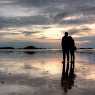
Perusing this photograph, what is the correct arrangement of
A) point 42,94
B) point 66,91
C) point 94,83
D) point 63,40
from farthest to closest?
point 63,40
point 94,83
point 66,91
point 42,94

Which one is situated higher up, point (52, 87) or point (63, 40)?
point (63, 40)

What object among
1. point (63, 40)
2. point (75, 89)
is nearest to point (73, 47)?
point (63, 40)

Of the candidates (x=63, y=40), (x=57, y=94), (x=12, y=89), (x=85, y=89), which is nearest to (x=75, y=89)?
(x=85, y=89)

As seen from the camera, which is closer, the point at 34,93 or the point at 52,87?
the point at 34,93

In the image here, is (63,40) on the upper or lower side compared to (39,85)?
upper

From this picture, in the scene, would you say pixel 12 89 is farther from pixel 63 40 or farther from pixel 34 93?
pixel 63 40

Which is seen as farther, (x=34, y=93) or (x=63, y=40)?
(x=63, y=40)

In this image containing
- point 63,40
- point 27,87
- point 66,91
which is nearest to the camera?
point 66,91

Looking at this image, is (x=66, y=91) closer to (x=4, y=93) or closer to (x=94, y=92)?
(x=94, y=92)

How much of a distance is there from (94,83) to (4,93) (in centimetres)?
400

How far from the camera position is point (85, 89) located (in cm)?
1170

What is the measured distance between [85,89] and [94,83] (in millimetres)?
1713

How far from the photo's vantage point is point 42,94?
34.8ft

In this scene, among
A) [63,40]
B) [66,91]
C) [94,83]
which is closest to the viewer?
[66,91]
